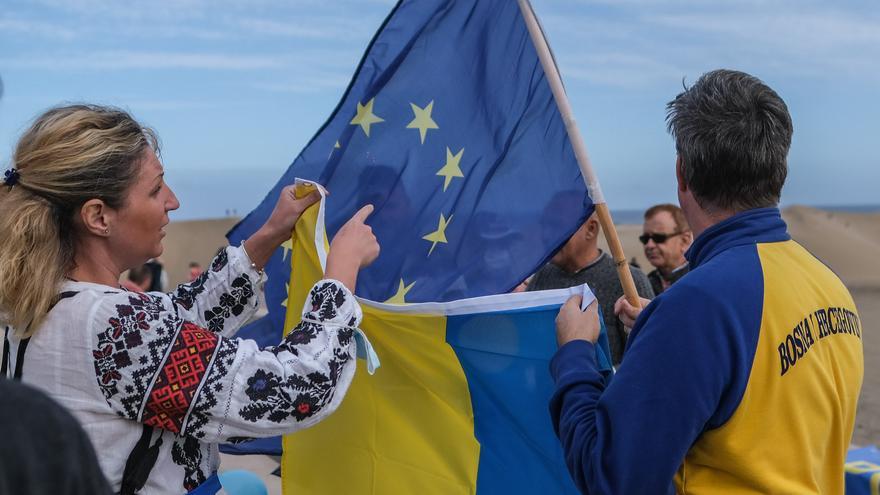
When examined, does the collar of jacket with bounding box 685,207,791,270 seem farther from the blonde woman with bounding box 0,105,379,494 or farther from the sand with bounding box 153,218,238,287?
the sand with bounding box 153,218,238,287

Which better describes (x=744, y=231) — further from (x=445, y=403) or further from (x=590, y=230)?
(x=590, y=230)

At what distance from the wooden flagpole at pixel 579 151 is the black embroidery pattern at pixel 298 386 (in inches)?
32.8

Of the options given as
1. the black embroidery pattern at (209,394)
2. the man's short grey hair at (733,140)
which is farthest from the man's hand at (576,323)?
the black embroidery pattern at (209,394)

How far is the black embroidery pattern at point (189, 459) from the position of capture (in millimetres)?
2369

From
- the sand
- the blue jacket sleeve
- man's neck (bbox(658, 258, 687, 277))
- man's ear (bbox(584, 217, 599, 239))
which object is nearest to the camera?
the blue jacket sleeve

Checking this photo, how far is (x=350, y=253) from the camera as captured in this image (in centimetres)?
268

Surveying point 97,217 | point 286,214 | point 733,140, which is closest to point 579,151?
point 733,140

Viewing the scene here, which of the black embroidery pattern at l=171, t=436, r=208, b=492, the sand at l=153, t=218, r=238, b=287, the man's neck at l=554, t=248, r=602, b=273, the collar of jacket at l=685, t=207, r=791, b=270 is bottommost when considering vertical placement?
the sand at l=153, t=218, r=238, b=287

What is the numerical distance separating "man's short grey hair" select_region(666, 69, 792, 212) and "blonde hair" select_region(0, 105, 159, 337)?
1.48 meters

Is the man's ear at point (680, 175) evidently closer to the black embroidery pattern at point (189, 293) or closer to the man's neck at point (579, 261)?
the black embroidery pattern at point (189, 293)

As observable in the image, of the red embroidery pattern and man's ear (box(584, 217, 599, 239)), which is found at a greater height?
man's ear (box(584, 217, 599, 239))

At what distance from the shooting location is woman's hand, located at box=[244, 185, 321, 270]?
3.15 m

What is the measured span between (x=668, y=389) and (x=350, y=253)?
109cm

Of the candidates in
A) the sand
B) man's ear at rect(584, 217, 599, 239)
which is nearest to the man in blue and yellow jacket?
man's ear at rect(584, 217, 599, 239)
